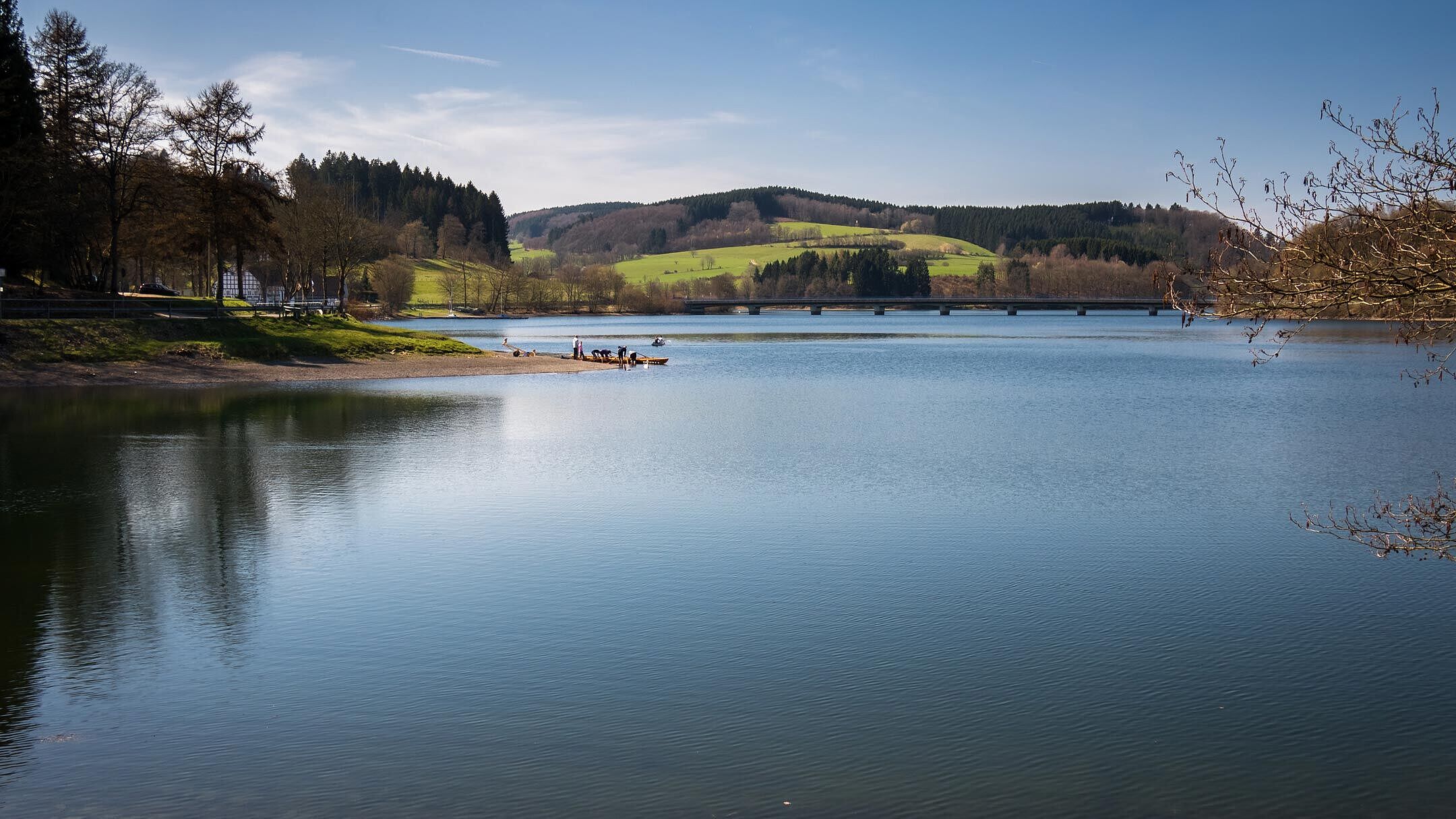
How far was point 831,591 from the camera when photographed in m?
14.8

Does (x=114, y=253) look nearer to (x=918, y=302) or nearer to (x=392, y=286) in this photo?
(x=392, y=286)

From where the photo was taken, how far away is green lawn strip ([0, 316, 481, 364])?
46.4m

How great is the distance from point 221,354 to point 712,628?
44.5 m

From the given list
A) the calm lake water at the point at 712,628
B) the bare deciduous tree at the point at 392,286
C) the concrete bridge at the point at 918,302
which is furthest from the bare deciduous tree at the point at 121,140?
the concrete bridge at the point at 918,302

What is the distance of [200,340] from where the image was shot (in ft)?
169

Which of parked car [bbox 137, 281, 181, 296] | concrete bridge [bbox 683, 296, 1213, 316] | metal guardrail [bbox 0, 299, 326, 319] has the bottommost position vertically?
metal guardrail [bbox 0, 299, 326, 319]

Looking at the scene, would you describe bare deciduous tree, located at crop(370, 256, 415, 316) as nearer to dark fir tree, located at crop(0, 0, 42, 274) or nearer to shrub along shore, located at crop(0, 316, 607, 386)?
shrub along shore, located at crop(0, 316, 607, 386)

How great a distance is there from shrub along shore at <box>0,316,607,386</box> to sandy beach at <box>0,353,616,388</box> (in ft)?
0.17

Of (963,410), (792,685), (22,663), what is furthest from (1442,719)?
(963,410)

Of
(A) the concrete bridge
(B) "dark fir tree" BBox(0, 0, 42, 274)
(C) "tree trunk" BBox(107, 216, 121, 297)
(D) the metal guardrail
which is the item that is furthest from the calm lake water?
(A) the concrete bridge

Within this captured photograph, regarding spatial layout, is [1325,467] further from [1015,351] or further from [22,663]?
[1015,351]

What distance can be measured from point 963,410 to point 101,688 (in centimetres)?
3048

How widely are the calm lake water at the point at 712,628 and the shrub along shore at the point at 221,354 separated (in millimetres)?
17147

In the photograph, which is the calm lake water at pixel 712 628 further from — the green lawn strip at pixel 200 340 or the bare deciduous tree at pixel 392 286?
the bare deciduous tree at pixel 392 286
